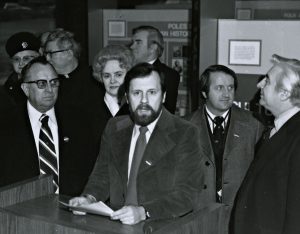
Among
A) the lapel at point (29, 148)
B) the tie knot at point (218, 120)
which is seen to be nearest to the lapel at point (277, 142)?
the tie knot at point (218, 120)

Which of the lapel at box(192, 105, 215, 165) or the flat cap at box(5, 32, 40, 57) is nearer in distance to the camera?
the lapel at box(192, 105, 215, 165)

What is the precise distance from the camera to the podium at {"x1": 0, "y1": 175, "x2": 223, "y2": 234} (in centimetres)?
260

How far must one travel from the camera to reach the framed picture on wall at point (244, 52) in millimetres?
5074

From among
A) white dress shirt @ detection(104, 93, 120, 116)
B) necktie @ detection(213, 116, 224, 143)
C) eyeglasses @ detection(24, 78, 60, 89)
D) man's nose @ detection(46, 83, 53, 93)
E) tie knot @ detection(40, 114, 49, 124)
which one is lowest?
necktie @ detection(213, 116, 224, 143)

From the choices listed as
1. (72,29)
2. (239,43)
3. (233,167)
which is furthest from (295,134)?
(72,29)

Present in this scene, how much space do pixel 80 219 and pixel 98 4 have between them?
157 inches

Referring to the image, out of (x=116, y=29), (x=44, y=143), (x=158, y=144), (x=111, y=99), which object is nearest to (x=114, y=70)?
(x=111, y=99)

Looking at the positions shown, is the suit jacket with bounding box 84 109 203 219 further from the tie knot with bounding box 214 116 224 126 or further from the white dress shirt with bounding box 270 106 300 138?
Result: the tie knot with bounding box 214 116 224 126

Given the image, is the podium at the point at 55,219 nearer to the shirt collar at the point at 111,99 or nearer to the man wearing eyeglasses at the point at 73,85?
the man wearing eyeglasses at the point at 73,85

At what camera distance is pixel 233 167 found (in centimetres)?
392

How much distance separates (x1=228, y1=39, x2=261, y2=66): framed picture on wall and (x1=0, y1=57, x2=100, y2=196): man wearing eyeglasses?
1799mm

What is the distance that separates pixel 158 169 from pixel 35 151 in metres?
1.01

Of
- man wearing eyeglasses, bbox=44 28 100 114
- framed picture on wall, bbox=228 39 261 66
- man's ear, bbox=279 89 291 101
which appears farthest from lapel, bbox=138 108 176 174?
framed picture on wall, bbox=228 39 261 66

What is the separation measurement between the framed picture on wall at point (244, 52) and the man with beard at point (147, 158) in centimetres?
215
